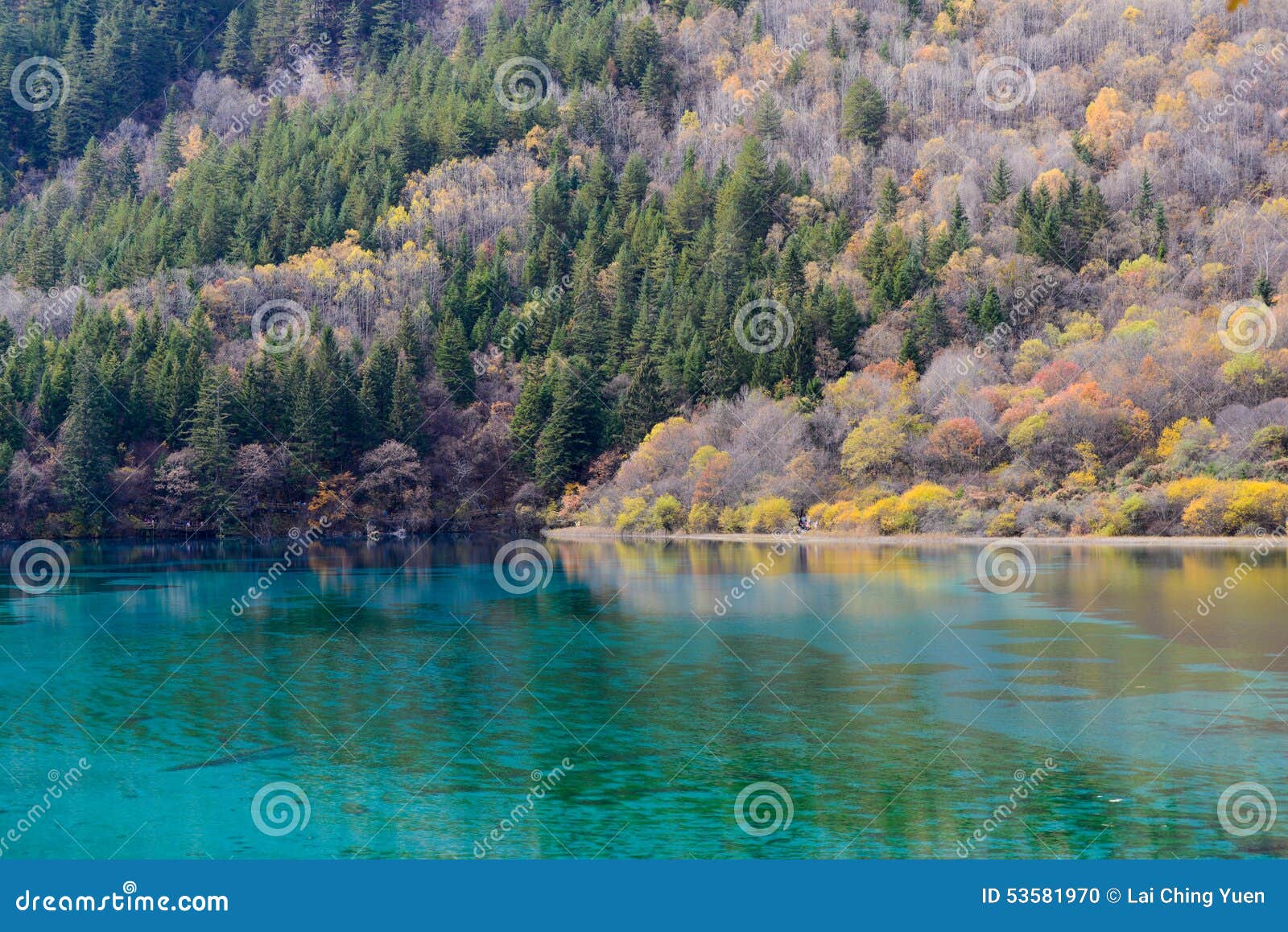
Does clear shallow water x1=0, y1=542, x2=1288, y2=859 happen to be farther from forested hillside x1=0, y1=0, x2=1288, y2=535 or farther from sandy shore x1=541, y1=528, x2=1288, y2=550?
forested hillside x1=0, y1=0, x2=1288, y2=535

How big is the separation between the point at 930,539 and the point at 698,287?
4419 cm

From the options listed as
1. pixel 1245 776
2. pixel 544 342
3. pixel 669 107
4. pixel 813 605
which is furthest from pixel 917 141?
pixel 1245 776

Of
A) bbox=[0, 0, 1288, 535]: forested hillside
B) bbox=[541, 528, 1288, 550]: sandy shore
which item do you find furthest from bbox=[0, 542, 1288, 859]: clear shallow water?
bbox=[0, 0, 1288, 535]: forested hillside

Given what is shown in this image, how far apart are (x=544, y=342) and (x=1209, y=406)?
2144 inches

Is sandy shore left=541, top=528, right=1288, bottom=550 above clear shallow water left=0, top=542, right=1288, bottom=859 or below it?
below

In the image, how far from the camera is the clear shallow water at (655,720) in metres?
17.4

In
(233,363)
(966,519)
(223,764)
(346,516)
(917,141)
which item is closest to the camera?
(223,764)

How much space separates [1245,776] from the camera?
62.3ft

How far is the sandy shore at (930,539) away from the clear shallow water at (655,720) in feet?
56.8

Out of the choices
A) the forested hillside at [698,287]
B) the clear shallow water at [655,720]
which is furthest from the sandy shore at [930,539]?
the clear shallow water at [655,720]

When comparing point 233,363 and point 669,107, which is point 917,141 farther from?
point 233,363

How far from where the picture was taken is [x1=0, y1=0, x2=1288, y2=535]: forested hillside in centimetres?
7881

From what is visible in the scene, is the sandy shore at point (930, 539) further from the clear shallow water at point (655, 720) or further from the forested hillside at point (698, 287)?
the clear shallow water at point (655, 720)

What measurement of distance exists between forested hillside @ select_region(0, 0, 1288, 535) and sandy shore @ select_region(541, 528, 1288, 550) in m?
1.42
